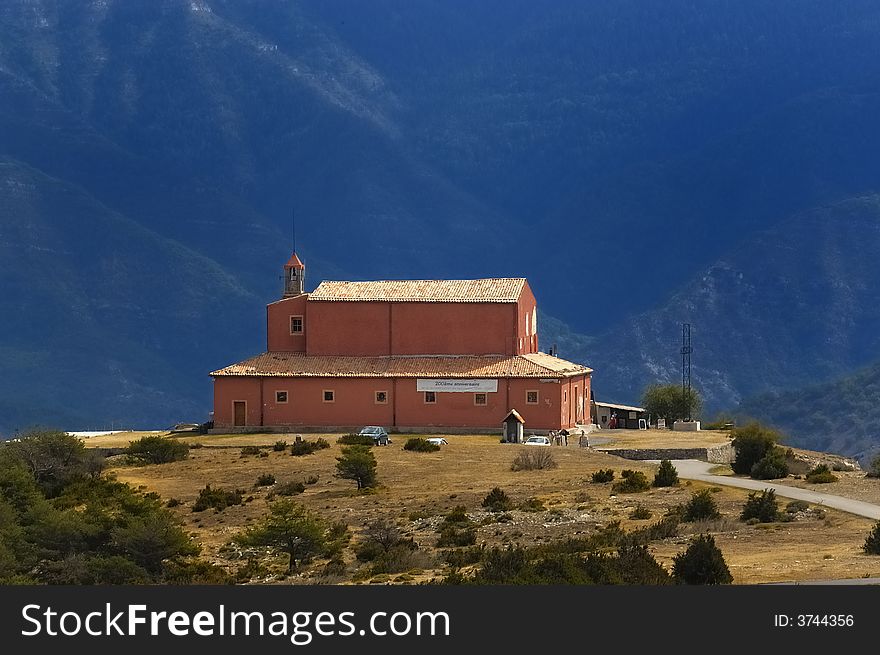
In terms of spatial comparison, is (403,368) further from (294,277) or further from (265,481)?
(265,481)

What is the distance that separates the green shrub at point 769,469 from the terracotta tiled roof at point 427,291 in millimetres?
21829

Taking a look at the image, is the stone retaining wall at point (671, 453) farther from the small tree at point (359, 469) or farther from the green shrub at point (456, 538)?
the green shrub at point (456, 538)

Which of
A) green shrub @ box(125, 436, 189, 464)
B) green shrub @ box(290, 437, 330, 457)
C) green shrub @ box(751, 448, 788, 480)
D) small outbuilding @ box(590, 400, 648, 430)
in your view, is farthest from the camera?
small outbuilding @ box(590, 400, 648, 430)

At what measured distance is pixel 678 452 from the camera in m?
58.2

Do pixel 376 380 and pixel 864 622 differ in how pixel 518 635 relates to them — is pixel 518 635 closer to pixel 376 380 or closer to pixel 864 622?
pixel 864 622

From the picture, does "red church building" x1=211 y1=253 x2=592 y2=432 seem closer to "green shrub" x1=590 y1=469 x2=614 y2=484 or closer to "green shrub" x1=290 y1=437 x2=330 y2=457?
"green shrub" x1=290 y1=437 x2=330 y2=457

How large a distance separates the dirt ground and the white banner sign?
274 cm

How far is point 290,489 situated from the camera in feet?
158

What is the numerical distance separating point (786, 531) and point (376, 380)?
116 ft

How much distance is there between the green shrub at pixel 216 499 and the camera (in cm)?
4550

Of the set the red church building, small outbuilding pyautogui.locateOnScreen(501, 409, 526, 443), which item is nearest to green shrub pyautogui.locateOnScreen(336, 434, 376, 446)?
small outbuilding pyautogui.locateOnScreen(501, 409, 526, 443)

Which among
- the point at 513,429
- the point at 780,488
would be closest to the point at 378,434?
A: the point at 513,429

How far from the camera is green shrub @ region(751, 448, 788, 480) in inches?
1882

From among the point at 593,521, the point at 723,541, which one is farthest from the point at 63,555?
the point at 723,541
